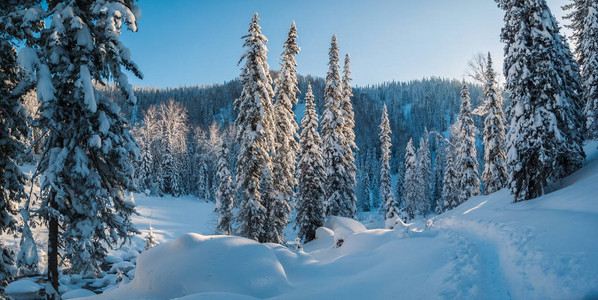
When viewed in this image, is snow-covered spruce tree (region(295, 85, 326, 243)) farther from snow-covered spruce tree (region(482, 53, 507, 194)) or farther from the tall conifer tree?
the tall conifer tree

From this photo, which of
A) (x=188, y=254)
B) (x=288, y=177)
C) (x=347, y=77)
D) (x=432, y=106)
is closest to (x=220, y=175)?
(x=288, y=177)

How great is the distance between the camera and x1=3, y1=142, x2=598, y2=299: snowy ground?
238 inches

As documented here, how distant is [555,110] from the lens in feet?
43.9

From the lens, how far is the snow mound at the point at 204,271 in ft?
23.4

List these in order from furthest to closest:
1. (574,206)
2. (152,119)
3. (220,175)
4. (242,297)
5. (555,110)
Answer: (152,119), (220,175), (555,110), (574,206), (242,297)

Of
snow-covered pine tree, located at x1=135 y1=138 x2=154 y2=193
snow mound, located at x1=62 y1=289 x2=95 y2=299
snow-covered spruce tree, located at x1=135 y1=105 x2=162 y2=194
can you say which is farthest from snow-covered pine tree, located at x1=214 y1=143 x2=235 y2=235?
snow-covered pine tree, located at x1=135 y1=138 x2=154 y2=193

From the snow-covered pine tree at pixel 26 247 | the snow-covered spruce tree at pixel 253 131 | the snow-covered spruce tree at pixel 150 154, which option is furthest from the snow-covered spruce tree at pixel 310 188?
the snow-covered spruce tree at pixel 150 154

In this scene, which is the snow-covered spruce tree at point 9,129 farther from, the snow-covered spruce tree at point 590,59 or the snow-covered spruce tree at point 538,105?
the snow-covered spruce tree at point 590,59

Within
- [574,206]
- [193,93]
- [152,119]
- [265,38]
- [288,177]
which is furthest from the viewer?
[193,93]

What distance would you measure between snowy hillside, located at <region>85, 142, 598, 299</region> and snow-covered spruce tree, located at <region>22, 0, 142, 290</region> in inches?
75.8

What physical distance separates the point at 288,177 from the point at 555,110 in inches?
640

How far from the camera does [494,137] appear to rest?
87.9 ft

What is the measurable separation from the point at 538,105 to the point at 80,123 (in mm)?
18695

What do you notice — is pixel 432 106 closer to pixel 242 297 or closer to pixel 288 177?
pixel 288 177
